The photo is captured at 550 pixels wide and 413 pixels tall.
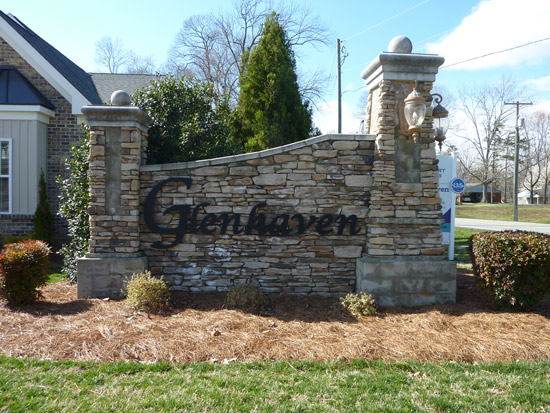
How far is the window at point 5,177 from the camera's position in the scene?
10.2 m

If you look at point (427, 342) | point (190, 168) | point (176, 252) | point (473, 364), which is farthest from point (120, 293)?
point (473, 364)

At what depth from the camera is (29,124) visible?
33.3ft

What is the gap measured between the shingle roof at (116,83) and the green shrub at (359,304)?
10.6 meters

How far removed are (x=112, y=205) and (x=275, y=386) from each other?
4.14 meters

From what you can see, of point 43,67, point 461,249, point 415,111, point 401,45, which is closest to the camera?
point 415,111

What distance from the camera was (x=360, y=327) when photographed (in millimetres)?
5320

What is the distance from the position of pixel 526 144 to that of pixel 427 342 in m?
48.5

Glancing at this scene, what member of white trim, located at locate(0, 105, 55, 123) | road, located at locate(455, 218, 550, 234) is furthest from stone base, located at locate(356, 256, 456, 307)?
road, located at locate(455, 218, 550, 234)

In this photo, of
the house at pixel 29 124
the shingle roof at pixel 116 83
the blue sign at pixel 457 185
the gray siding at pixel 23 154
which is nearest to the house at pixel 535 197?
the blue sign at pixel 457 185

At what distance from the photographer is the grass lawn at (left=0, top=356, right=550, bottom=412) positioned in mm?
3357

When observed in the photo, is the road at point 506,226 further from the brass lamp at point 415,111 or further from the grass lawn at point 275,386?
the grass lawn at point 275,386

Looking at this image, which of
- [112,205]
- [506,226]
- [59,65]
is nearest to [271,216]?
[112,205]

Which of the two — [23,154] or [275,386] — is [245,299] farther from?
[23,154]

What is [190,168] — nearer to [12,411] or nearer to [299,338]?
[299,338]
